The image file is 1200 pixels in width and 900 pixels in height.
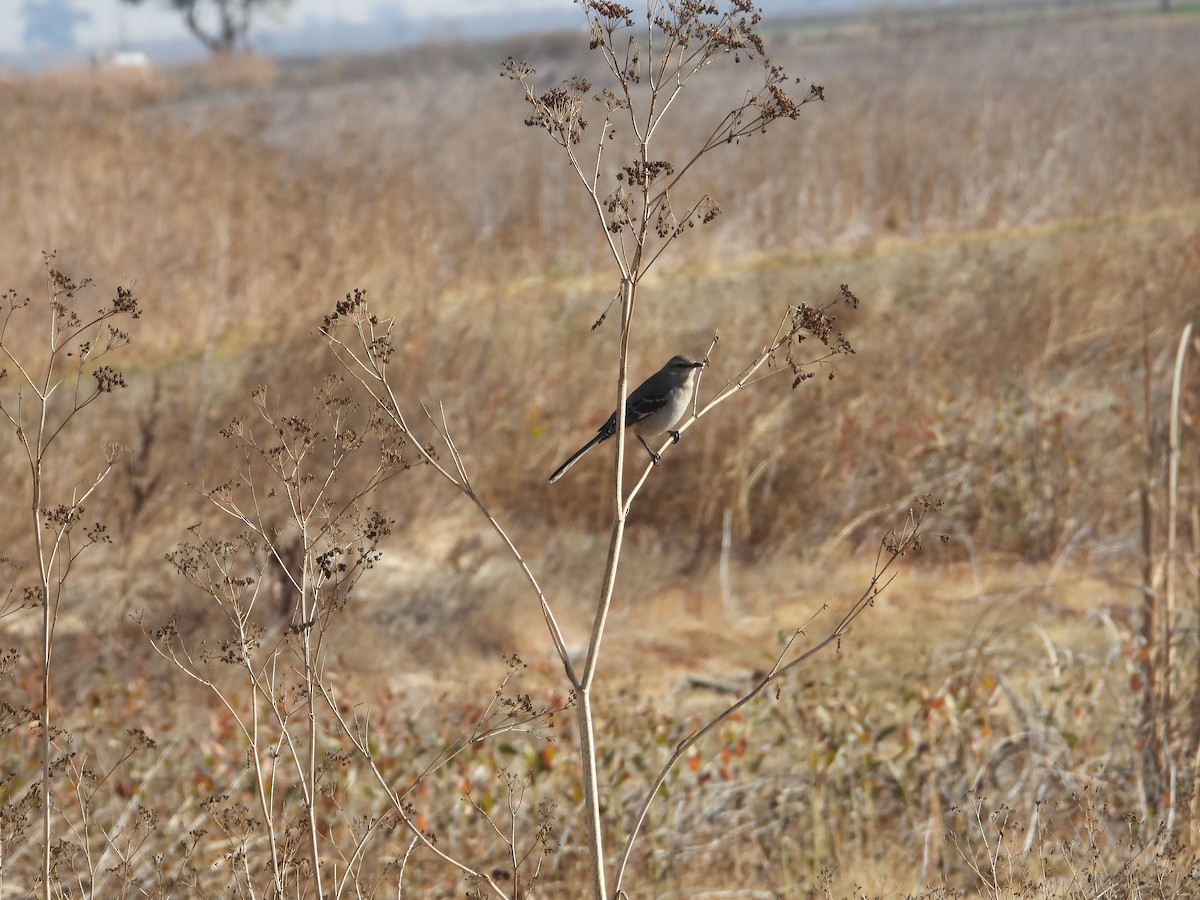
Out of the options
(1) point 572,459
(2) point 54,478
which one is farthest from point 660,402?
(2) point 54,478

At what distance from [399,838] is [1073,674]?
271 cm

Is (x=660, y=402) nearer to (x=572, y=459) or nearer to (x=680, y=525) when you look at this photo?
(x=572, y=459)

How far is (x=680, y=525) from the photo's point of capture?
821 cm

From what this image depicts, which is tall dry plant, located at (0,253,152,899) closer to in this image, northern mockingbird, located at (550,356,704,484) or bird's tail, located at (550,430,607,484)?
bird's tail, located at (550,430,607,484)

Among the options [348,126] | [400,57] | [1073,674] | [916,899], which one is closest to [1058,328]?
[1073,674]

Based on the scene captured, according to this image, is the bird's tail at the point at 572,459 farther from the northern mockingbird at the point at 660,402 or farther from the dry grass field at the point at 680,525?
the dry grass field at the point at 680,525

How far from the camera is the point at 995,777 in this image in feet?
16.2

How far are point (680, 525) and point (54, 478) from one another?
3.73 meters

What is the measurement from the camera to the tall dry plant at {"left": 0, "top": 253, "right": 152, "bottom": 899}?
2.12m

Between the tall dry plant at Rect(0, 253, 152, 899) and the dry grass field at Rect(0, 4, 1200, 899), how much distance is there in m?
0.07

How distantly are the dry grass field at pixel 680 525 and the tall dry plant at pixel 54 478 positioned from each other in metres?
0.07

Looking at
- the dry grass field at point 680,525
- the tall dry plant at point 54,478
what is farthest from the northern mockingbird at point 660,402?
the tall dry plant at point 54,478

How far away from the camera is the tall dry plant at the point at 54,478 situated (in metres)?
2.12

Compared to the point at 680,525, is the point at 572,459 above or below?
above
